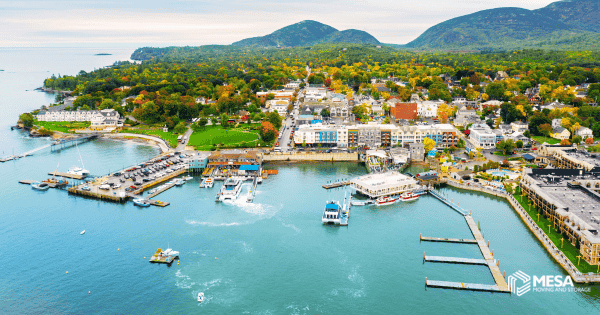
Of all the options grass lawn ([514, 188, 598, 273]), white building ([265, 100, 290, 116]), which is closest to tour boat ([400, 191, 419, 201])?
grass lawn ([514, 188, 598, 273])

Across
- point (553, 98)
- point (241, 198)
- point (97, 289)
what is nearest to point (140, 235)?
point (97, 289)

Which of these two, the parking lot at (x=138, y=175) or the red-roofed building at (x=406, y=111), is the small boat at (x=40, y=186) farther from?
the red-roofed building at (x=406, y=111)

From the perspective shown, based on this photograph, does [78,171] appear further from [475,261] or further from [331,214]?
[475,261]

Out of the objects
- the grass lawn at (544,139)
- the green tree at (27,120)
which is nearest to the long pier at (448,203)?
the grass lawn at (544,139)

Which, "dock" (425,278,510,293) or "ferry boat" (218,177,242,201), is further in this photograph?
"ferry boat" (218,177,242,201)

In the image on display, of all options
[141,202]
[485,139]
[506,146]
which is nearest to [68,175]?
[141,202]

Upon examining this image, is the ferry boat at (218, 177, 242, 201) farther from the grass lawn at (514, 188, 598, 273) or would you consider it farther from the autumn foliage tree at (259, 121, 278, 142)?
the grass lawn at (514, 188, 598, 273)
